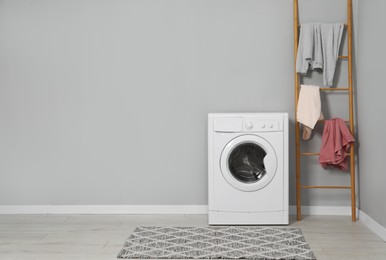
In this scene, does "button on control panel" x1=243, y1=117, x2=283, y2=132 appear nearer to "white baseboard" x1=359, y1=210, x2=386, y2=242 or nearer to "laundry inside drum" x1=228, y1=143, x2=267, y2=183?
"laundry inside drum" x1=228, y1=143, x2=267, y2=183

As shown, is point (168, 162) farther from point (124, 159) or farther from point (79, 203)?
point (79, 203)

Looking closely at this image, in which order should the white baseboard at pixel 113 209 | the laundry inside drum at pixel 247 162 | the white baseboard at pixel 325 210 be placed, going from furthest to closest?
the white baseboard at pixel 113 209
the white baseboard at pixel 325 210
the laundry inside drum at pixel 247 162

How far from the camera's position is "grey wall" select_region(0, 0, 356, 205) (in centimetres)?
425

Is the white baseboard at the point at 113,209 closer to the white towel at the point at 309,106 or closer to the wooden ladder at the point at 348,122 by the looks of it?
the wooden ladder at the point at 348,122

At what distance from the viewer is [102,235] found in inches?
141

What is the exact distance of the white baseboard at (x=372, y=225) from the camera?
3426mm

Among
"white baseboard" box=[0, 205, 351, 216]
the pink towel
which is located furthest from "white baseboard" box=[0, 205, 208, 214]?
the pink towel

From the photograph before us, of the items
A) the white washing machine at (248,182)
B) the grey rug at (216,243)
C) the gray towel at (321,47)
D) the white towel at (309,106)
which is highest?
the gray towel at (321,47)

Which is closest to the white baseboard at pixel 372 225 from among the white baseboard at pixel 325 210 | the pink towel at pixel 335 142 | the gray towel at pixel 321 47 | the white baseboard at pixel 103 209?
the white baseboard at pixel 325 210

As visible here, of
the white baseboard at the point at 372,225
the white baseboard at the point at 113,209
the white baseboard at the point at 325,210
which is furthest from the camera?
the white baseboard at the point at 113,209

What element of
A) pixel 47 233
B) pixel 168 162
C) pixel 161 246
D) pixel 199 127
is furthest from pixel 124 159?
pixel 161 246

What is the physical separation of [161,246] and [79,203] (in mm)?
1342

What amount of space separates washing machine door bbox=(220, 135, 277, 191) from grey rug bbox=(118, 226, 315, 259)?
1.08 ft

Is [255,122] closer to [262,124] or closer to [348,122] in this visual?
[262,124]
